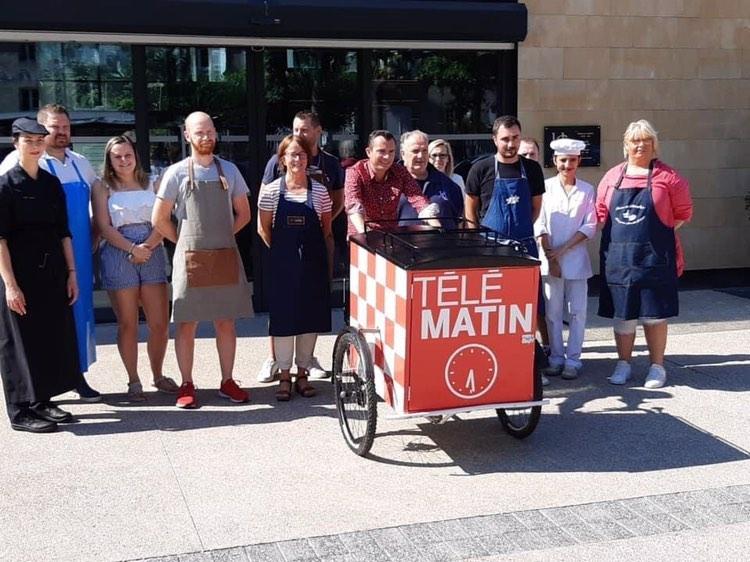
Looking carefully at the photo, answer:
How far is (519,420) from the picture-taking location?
5.40m

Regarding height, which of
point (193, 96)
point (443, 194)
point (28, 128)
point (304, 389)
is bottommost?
point (304, 389)

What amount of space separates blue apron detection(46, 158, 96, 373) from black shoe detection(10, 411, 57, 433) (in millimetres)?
497

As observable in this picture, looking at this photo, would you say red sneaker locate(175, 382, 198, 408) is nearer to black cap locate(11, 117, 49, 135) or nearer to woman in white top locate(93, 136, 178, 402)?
woman in white top locate(93, 136, 178, 402)

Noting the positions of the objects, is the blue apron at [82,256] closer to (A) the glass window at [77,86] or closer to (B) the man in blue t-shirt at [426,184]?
(B) the man in blue t-shirt at [426,184]

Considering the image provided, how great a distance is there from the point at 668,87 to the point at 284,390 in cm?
578

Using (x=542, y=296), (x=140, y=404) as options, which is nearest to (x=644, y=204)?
(x=542, y=296)

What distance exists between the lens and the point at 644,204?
6309mm

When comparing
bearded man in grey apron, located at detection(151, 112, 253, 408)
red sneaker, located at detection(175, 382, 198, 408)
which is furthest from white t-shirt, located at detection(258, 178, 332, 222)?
red sneaker, located at detection(175, 382, 198, 408)

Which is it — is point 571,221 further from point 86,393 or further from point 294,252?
point 86,393

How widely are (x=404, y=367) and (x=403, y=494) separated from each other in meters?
0.65

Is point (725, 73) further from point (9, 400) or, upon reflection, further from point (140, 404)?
point (9, 400)

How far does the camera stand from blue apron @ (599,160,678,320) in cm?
634

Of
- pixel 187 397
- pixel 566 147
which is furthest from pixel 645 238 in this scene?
pixel 187 397

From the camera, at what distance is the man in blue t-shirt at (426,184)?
5.94 metres
